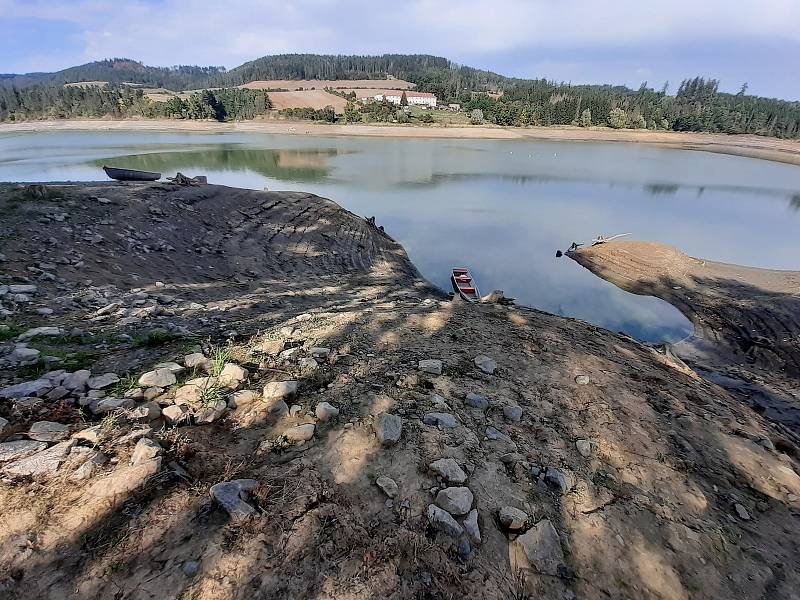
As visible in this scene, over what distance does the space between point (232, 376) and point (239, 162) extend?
50.1 metres

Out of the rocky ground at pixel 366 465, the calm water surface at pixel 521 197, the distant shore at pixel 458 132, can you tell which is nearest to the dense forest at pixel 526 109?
the distant shore at pixel 458 132

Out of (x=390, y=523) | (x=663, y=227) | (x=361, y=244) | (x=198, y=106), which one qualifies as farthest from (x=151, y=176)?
(x=198, y=106)

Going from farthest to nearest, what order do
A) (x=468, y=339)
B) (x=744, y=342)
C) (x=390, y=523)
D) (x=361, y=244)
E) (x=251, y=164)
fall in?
(x=251, y=164), (x=361, y=244), (x=744, y=342), (x=468, y=339), (x=390, y=523)

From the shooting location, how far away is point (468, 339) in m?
6.59

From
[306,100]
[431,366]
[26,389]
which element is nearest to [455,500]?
[431,366]

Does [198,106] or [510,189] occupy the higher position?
[198,106]

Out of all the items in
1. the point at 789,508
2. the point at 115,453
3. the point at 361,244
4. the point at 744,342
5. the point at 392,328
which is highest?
the point at 115,453

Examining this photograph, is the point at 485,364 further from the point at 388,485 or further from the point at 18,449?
the point at 18,449

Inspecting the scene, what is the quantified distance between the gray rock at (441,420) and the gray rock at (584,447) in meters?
1.36

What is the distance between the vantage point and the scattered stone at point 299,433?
11.7 feet

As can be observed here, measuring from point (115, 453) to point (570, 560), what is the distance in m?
3.58

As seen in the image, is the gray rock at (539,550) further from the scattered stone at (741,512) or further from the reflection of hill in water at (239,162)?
the reflection of hill in water at (239,162)

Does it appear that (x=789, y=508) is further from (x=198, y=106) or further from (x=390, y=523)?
(x=198, y=106)

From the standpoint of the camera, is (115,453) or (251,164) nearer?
(115,453)
